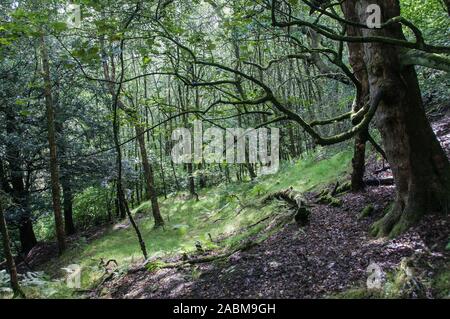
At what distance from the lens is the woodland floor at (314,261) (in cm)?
388

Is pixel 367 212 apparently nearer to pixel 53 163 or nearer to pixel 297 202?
pixel 297 202

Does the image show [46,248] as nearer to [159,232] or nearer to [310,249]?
[159,232]

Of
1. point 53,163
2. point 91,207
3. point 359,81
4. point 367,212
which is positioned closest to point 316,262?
point 367,212

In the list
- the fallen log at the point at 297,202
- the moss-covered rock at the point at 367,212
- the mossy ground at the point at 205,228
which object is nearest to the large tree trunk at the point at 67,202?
the mossy ground at the point at 205,228

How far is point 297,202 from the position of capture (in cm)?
700

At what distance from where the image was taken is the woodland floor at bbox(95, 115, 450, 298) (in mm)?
3877

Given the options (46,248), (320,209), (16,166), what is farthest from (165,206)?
(320,209)

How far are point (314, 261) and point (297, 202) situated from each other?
2430 millimetres

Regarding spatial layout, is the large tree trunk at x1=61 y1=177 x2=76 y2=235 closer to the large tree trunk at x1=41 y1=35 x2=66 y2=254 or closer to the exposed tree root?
the large tree trunk at x1=41 y1=35 x2=66 y2=254

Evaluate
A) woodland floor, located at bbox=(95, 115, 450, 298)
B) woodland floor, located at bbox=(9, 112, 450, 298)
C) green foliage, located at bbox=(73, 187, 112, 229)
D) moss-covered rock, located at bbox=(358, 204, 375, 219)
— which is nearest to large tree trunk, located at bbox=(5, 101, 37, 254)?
green foliage, located at bbox=(73, 187, 112, 229)

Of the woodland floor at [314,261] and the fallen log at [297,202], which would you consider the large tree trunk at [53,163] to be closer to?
the woodland floor at [314,261]

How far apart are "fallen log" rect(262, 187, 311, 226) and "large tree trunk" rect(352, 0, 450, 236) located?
1916 mm

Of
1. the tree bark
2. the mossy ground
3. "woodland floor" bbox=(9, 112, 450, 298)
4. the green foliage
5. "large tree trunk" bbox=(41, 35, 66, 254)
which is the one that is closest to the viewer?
"woodland floor" bbox=(9, 112, 450, 298)
